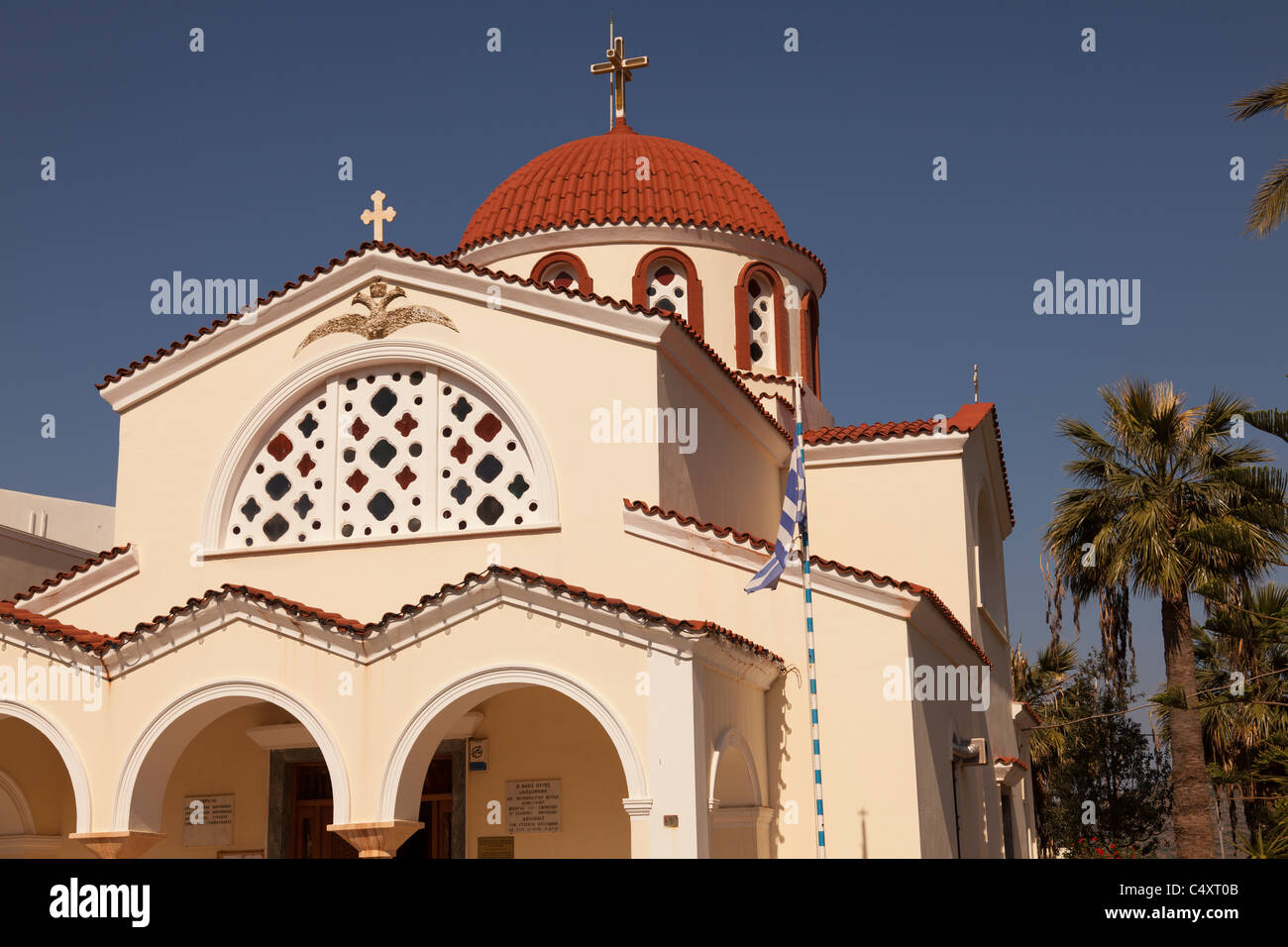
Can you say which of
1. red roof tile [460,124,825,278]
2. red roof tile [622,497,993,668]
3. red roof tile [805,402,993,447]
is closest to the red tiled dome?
red roof tile [460,124,825,278]

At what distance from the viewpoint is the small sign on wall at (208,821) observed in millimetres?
14875

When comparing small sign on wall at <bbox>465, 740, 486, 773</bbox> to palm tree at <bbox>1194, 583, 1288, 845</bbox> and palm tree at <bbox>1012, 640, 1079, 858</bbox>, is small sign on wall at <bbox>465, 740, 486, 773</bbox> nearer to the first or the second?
palm tree at <bbox>1194, 583, 1288, 845</bbox>

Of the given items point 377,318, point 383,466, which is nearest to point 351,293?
point 377,318

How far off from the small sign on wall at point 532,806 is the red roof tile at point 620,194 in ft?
29.9

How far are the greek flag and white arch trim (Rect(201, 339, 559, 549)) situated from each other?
10.5 feet

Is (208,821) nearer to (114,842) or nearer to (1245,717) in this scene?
(114,842)

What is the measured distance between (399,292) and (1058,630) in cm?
1835

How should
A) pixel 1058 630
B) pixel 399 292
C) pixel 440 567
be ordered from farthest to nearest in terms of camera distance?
1. pixel 1058 630
2. pixel 399 292
3. pixel 440 567

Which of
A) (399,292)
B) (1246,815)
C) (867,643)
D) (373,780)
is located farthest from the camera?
(1246,815)

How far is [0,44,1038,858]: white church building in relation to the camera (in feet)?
39.0

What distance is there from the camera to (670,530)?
45.5 feet

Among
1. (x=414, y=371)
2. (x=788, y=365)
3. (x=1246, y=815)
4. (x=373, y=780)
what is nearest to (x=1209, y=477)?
(x=788, y=365)

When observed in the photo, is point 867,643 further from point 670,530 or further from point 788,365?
point 788,365

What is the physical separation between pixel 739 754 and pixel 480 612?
281 centimetres
